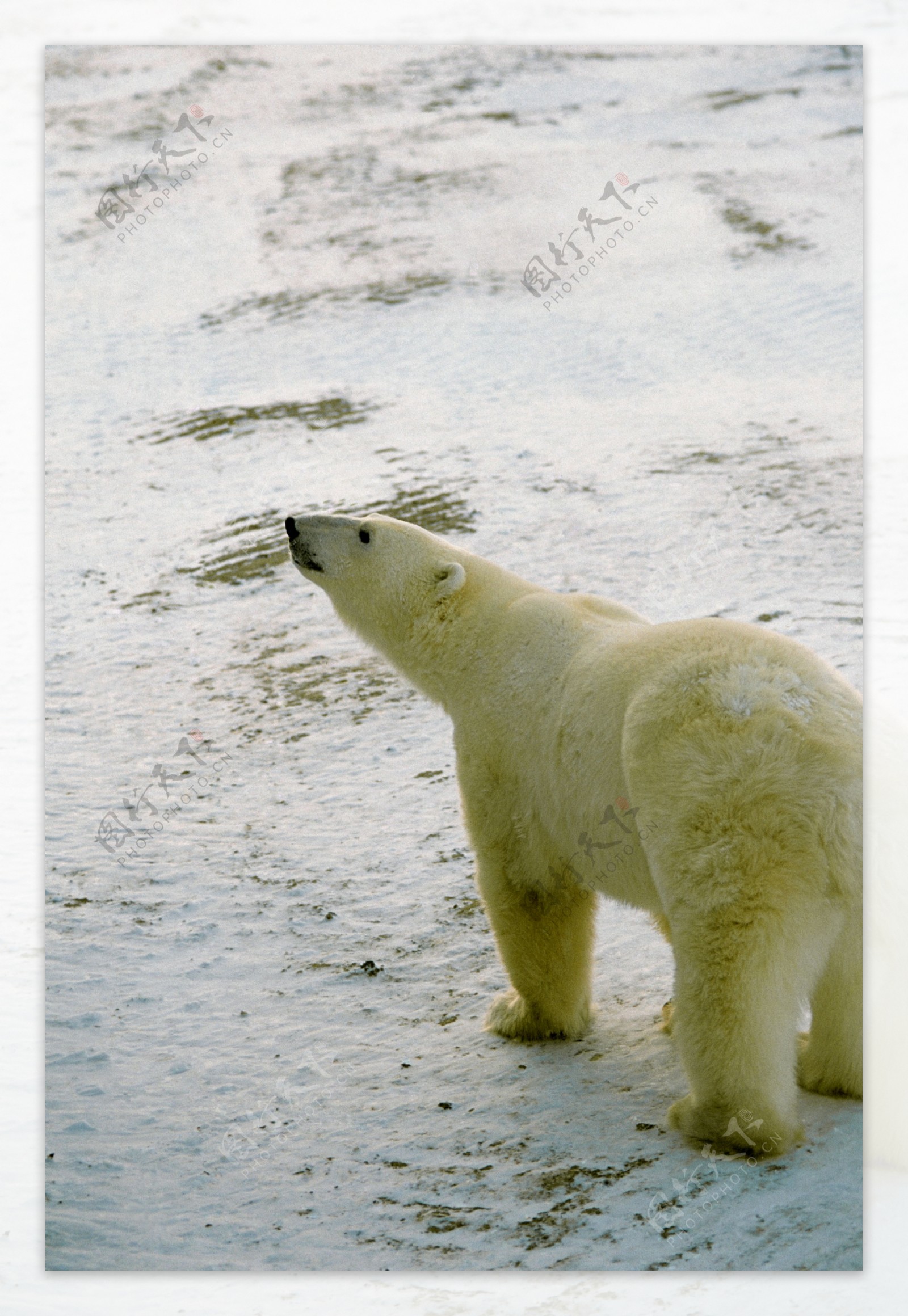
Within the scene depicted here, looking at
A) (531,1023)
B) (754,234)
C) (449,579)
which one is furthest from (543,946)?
(754,234)

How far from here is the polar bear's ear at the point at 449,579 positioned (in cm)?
353

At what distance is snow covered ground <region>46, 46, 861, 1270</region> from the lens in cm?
303

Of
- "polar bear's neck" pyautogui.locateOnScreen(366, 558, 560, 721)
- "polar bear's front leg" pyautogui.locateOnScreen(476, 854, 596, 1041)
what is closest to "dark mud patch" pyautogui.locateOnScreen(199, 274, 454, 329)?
"polar bear's neck" pyautogui.locateOnScreen(366, 558, 560, 721)

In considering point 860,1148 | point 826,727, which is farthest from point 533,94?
point 860,1148

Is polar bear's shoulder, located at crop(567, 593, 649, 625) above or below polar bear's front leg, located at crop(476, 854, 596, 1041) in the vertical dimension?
above

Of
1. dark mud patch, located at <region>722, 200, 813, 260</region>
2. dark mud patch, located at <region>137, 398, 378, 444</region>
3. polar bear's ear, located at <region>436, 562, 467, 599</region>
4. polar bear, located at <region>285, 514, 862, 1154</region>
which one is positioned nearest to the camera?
polar bear, located at <region>285, 514, 862, 1154</region>

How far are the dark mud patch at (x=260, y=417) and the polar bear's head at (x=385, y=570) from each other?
4.10 m

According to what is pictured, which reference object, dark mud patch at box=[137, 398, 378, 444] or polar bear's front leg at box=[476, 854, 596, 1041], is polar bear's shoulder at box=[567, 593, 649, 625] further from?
dark mud patch at box=[137, 398, 378, 444]

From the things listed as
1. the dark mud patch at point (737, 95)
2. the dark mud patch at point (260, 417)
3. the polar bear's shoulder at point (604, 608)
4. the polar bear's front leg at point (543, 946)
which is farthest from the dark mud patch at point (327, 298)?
the polar bear's front leg at point (543, 946)

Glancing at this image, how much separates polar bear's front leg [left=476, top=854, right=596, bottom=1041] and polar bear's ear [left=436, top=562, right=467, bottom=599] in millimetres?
648

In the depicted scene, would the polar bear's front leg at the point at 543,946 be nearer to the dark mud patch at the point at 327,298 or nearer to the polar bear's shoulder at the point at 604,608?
the polar bear's shoulder at the point at 604,608

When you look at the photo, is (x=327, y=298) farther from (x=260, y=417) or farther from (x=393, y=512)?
(x=393, y=512)

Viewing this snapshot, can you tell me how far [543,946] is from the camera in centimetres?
344

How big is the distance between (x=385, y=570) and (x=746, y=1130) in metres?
1.58
